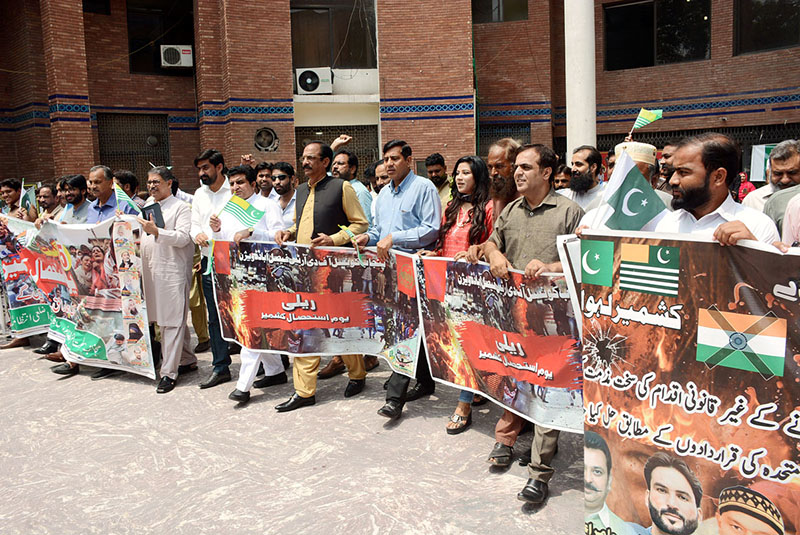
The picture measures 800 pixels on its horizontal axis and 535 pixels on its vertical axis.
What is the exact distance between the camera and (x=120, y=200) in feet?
19.4

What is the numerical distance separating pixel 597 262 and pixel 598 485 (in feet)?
3.36

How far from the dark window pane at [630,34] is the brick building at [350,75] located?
0.13 feet

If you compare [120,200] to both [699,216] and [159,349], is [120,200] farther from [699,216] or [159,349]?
[699,216]

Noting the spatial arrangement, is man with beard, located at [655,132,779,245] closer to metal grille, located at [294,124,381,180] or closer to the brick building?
the brick building

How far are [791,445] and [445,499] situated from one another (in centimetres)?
190

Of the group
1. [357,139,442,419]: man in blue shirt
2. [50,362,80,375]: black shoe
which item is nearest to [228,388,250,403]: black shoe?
[357,139,442,419]: man in blue shirt

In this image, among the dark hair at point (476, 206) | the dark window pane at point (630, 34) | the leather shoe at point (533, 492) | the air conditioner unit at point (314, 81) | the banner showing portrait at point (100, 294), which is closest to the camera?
the leather shoe at point (533, 492)

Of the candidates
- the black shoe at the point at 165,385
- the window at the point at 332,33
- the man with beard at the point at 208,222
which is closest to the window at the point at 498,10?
the window at the point at 332,33

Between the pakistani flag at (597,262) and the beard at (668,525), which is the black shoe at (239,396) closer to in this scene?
the pakistani flag at (597,262)

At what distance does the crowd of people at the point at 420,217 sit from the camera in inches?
120

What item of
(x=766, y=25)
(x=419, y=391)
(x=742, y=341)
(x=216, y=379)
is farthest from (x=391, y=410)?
(x=766, y=25)

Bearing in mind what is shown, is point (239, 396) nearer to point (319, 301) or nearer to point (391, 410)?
point (319, 301)

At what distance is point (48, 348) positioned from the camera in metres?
7.55

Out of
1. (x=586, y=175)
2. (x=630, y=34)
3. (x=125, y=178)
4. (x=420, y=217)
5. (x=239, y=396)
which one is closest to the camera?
(x=420, y=217)
